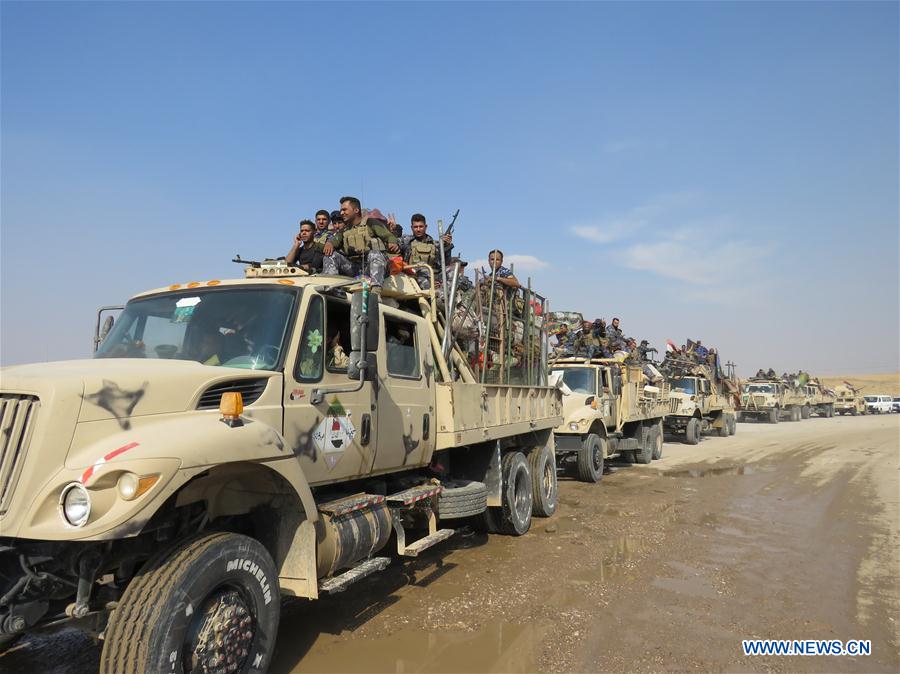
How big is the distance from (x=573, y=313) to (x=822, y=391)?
29.9 metres

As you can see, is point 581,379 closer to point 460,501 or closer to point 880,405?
point 460,501

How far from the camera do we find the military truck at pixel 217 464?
2.74 metres

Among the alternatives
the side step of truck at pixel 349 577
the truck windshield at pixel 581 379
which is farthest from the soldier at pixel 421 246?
the truck windshield at pixel 581 379

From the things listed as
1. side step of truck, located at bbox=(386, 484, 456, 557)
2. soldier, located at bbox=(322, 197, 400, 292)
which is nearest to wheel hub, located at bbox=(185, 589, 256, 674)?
side step of truck, located at bbox=(386, 484, 456, 557)

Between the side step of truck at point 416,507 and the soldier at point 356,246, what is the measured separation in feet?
6.07

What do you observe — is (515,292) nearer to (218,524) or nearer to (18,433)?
(218,524)

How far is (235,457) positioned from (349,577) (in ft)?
4.28

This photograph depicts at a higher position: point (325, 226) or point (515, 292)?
point (325, 226)

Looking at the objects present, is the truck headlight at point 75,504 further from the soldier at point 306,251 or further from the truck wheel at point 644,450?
the truck wheel at point 644,450

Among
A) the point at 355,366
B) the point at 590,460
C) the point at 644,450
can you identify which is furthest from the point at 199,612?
the point at 644,450

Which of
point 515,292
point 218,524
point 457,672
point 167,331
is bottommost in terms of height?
point 457,672

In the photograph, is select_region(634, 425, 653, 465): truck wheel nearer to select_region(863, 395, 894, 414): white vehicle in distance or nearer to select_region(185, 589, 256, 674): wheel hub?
select_region(185, 589, 256, 674): wheel hub

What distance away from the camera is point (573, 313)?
14961mm

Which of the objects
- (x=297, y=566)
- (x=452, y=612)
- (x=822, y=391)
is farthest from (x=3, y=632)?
(x=822, y=391)
